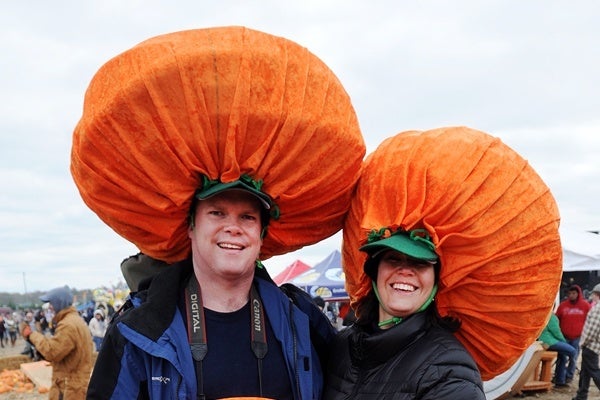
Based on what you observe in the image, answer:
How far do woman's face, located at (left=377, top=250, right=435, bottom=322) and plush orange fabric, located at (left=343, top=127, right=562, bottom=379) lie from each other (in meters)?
0.08

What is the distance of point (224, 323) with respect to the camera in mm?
2314

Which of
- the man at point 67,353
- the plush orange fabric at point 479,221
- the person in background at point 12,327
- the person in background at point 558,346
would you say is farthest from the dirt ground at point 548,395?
the person in background at point 12,327

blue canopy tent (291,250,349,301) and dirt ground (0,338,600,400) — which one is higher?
blue canopy tent (291,250,349,301)

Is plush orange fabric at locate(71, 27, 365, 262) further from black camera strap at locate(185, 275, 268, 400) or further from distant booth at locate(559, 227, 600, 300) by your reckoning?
distant booth at locate(559, 227, 600, 300)

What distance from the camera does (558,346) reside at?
388 inches

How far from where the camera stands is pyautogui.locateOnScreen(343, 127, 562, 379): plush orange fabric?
7.26 feet

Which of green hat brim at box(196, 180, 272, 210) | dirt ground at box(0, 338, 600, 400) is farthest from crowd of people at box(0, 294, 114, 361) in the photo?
green hat brim at box(196, 180, 272, 210)

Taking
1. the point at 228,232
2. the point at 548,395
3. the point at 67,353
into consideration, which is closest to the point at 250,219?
the point at 228,232

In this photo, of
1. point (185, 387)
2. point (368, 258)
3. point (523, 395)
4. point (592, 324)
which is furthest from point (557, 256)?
point (523, 395)

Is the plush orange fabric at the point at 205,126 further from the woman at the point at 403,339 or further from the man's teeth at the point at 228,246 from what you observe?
the woman at the point at 403,339

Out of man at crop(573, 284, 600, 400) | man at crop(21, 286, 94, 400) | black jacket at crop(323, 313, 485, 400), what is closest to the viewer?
black jacket at crop(323, 313, 485, 400)

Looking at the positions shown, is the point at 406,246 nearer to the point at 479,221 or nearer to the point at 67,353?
the point at 479,221

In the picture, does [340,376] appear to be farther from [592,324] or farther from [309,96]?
[592,324]

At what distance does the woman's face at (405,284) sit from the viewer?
2.23 metres
